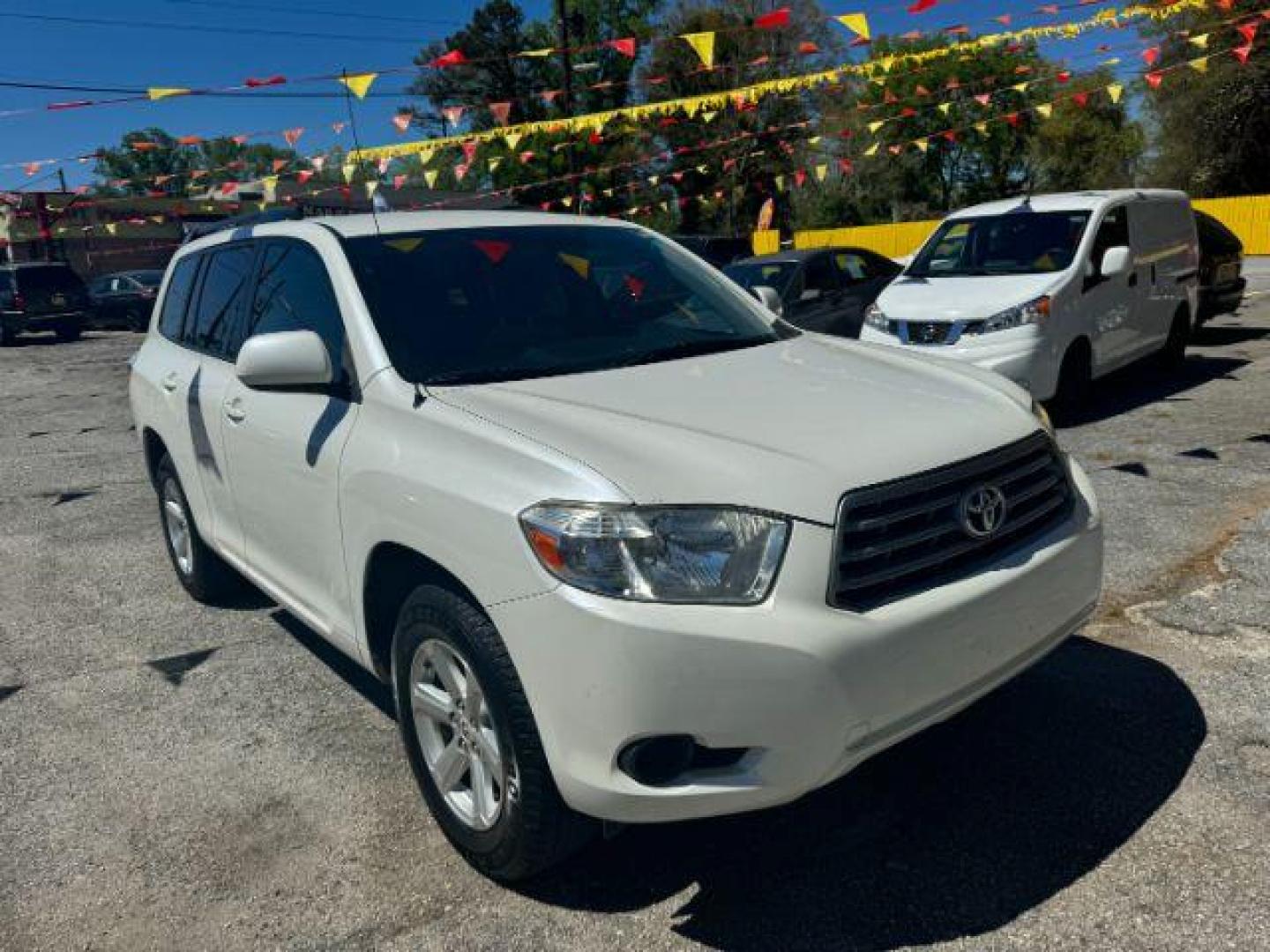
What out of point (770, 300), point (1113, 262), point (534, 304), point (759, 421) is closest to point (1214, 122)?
point (1113, 262)

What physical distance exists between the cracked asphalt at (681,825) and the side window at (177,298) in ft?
4.74

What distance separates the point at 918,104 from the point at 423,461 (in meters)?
38.6

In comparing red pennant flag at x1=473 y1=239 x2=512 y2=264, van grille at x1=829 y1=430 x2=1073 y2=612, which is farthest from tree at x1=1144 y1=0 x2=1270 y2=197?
van grille at x1=829 y1=430 x2=1073 y2=612

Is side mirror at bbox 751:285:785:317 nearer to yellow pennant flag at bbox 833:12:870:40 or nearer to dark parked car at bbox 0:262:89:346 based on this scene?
yellow pennant flag at bbox 833:12:870:40

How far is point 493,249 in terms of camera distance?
145 inches

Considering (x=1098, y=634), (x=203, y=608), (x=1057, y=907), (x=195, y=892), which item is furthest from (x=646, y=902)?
(x=203, y=608)

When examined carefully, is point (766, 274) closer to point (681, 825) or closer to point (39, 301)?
point (681, 825)

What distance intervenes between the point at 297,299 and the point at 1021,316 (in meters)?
5.81

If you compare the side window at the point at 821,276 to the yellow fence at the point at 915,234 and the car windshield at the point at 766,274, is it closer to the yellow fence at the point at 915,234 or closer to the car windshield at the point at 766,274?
the car windshield at the point at 766,274

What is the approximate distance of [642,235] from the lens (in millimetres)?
4273

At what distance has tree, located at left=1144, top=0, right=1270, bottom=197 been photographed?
27.2 m

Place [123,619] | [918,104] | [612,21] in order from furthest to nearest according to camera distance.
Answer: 1. [612,21]
2. [918,104]
3. [123,619]

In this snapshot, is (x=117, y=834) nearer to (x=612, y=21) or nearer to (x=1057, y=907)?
(x=1057, y=907)

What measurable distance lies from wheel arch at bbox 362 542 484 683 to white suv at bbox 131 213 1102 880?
0.03ft
